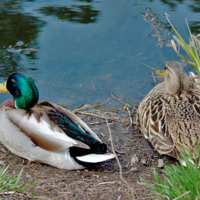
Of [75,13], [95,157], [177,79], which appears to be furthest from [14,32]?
[95,157]

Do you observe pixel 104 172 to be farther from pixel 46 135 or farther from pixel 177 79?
pixel 177 79

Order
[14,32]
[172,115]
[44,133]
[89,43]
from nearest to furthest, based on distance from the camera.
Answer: [44,133]
[172,115]
[89,43]
[14,32]

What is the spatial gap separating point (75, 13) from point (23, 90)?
3.64 m

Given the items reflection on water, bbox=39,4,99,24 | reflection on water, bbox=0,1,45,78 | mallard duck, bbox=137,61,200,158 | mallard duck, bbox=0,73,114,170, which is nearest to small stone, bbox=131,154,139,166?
mallard duck, bbox=137,61,200,158

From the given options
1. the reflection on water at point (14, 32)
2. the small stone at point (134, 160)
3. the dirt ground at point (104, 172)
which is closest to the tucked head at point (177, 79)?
the dirt ground at point (104, 172)

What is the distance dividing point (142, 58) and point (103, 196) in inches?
146

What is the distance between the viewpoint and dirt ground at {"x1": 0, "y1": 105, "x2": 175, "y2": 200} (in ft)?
8.50

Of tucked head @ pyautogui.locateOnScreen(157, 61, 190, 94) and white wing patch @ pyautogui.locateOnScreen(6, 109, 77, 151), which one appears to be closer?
white wing patch @ pyautogui.locateOnScreen(6, 109, 77, 151)

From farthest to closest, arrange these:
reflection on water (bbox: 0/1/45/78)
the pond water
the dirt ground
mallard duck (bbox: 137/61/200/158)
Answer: reflection on water (bbox: 0/1/45/78), the pond water, mallard duck (bbox: 137/61/200/158), the dirt ground

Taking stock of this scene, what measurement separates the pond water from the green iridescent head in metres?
1.19

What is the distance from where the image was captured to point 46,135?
10.8 ft

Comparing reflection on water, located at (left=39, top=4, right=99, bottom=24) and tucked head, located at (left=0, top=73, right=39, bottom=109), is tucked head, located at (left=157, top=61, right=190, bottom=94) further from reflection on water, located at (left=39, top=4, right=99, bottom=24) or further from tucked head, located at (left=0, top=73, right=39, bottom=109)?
reflection on water, located at (left=39, top=4, right=99, bottom=24)

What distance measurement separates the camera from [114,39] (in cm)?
612

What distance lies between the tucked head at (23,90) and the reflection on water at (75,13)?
3.25 metres
